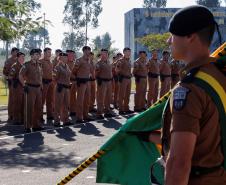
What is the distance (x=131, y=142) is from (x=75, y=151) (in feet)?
19.2

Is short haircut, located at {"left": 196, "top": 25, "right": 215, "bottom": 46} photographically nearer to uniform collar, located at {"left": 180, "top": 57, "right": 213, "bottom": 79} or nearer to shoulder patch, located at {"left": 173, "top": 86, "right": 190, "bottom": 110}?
uniform collar, located at {"left": 180, "top": 57, "right": 213, "bottom": 79}

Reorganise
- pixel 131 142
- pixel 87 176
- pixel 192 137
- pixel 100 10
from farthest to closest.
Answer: pixel 100 10
pixel 87 176
pixel 131 142
pixel 192 137

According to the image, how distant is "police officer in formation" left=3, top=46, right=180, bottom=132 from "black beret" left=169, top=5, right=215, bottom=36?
965 cm

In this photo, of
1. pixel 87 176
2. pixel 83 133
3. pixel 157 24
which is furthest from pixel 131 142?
pixel 157 24

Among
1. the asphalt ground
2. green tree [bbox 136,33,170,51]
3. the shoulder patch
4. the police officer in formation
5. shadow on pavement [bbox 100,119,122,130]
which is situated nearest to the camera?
the shoulder patch

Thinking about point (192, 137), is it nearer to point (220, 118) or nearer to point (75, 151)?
point (220, 118)

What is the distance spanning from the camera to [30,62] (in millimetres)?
11922

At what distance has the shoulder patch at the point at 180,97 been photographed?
7.24 ft

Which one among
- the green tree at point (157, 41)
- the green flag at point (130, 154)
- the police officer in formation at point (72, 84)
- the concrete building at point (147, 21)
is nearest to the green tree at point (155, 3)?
the concrete building at point (147, 21)

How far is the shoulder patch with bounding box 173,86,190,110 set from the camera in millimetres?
2207

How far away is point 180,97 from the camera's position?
222cm

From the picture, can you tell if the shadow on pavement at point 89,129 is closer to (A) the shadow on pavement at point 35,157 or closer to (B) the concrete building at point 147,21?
(A) the shadow on pavement at point 35,157

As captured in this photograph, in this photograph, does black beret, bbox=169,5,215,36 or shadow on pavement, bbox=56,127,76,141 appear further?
shadow on pavement, bbox=56,127,76,141

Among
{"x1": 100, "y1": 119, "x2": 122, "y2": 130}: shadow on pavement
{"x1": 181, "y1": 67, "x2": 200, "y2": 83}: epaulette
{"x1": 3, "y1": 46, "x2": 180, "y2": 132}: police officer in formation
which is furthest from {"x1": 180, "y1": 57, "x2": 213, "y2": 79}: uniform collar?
{"x1": 100, "y1": 119, "x2": 122, "y2": 130}: shadow on pavement
